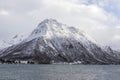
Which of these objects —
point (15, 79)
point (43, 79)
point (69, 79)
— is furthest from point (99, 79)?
point (15, 79)

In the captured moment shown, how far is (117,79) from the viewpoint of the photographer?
143750 millimetres

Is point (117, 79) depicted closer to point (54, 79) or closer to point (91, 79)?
point (91, 79)

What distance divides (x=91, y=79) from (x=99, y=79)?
4.57m

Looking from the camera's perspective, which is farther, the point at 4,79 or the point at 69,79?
the point at 69,79

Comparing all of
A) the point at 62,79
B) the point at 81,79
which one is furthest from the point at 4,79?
the point at 81,79

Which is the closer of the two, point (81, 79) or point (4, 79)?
point (4, 79)

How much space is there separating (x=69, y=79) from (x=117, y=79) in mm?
21528

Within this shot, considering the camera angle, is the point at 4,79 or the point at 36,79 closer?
the point at 4,79

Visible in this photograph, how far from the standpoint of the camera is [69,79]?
140 m

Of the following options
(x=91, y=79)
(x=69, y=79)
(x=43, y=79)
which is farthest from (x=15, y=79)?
(x=91, y=79)

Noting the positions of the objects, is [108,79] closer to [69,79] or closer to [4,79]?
[69,79]

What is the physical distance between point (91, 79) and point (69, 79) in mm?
9431

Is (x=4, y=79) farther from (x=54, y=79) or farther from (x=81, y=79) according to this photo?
(x=81, y=79)

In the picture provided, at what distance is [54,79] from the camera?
138000mm
